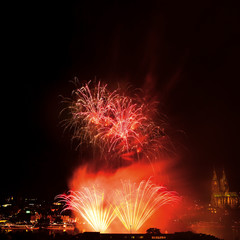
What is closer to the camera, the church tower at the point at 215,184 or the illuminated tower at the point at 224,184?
the church tower at the point at 215,184

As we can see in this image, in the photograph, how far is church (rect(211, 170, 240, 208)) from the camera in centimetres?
14675

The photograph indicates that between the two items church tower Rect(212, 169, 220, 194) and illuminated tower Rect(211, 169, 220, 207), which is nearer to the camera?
illuminated tower Rect(211, 169, 220, 207)

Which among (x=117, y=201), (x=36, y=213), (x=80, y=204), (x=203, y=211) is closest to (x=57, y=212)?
Answer: (x=36, y=213)

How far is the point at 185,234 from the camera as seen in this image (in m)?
39.4

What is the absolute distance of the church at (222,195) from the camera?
147m

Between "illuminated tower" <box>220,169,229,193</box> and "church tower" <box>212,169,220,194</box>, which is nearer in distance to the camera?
"church tower" <box>212,169,220,194</box>

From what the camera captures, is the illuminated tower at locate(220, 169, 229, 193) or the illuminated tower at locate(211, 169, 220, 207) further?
the illuminated tower at locate(220, 169, 229, 193)

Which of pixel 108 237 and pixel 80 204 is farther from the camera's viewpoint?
pixel 80 204

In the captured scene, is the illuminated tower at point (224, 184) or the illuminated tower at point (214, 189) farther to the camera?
the illuminated tower at point (224, 184)

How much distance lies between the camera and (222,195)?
148 m

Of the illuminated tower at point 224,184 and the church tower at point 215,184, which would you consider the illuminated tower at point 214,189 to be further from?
the illuminated tower at point 224,184

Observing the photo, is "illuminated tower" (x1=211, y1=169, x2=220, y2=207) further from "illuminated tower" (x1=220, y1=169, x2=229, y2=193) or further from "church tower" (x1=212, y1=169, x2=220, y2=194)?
"illuminated tower" (x1=220, y1=169, x2=229, y2=193)

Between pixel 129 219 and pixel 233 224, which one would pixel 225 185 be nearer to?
pixel 233 224

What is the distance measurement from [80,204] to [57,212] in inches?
1977
